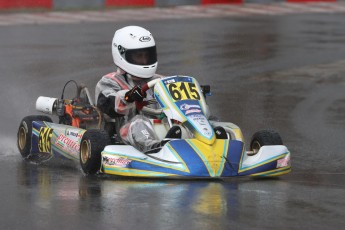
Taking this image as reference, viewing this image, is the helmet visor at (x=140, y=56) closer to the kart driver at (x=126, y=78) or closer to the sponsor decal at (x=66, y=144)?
the kart driver at (x=126, y=78)

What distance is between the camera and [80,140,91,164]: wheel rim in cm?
817

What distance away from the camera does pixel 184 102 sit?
829cm

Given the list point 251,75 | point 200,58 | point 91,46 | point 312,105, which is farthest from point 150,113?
point 91,46

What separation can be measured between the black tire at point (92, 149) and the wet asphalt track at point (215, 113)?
0.38ft

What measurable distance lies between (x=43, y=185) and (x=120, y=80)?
1682 millimetres

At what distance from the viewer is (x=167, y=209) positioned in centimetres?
675

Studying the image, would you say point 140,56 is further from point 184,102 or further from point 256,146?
point 256,146

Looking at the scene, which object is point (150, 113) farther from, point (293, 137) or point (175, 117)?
point (293, 137)

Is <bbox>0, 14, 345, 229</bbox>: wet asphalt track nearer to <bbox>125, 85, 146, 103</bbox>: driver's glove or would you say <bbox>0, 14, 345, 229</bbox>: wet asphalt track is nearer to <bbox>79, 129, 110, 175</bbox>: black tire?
<bbox>79, 129, 110, 175</bbox>: black tire

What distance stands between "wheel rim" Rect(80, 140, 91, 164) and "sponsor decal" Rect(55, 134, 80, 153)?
179mm

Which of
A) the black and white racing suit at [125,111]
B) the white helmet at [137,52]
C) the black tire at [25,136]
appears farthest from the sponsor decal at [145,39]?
the black tire at [25,136]

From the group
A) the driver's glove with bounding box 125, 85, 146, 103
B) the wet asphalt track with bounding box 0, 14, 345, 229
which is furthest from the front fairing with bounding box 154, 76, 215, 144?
the wet asphalt track with bounding box 0, 14, 345, 229

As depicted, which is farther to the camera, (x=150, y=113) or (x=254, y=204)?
(x=150, y=113)

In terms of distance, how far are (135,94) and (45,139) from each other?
110cm
